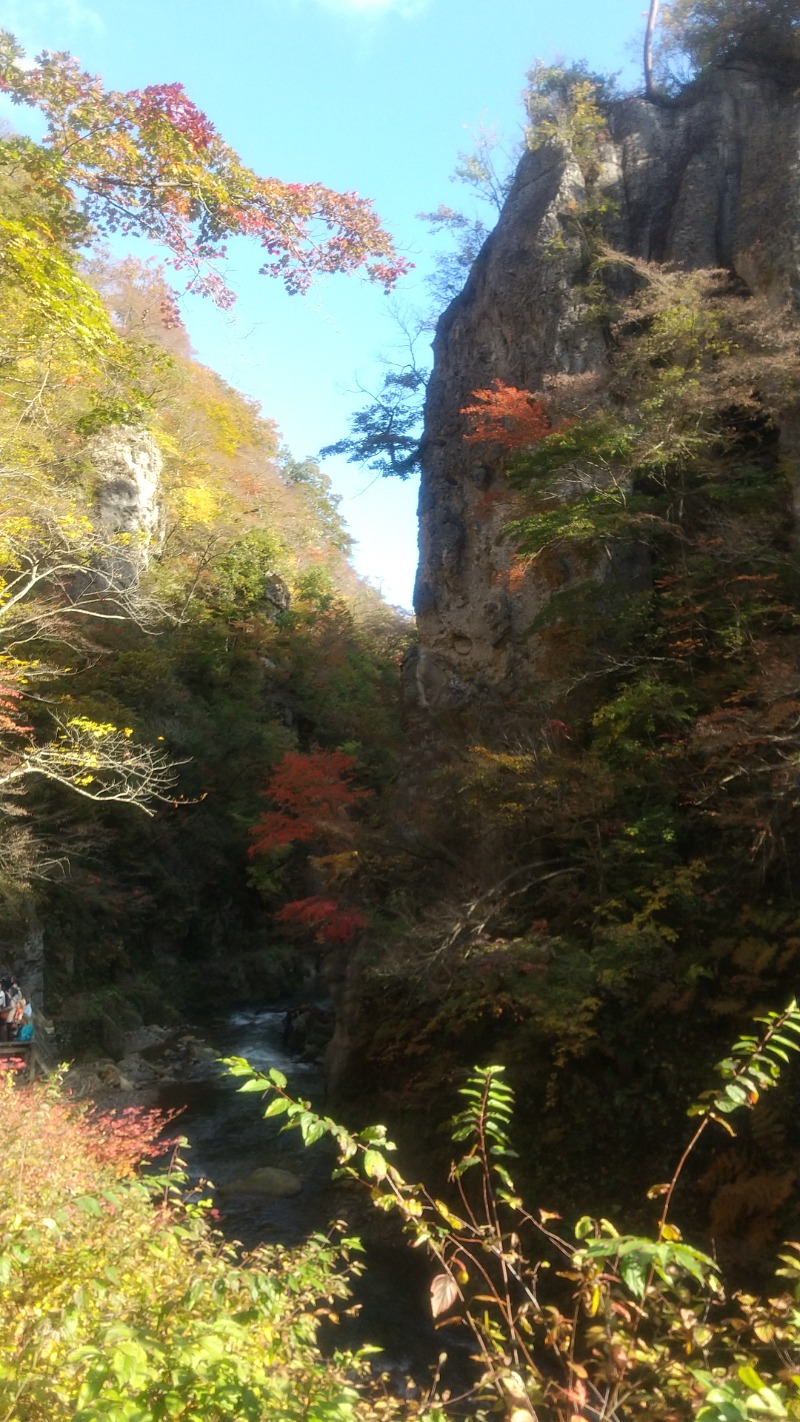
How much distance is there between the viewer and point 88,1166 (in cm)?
712

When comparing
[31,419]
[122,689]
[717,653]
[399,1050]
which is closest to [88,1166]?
[399,1050]

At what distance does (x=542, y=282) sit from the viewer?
16.4 m

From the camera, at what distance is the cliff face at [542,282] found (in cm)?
1532

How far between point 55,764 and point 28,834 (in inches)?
218

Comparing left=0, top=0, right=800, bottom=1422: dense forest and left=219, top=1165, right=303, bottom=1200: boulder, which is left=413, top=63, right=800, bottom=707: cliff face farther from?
left=219, top=1165, right=303, bottom=1200: boulder

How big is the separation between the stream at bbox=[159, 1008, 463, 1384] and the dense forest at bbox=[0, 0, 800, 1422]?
362mm

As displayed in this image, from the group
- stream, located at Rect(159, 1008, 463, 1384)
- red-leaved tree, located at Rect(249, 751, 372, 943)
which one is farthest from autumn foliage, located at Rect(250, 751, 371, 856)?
stream, located at Rect(159, 1008, 463, 1384)

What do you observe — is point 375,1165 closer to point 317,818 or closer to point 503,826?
point 503,826

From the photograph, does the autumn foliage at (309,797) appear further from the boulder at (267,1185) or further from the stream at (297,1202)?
the boulder at (267,1185)

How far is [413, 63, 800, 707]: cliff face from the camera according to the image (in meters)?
15.3

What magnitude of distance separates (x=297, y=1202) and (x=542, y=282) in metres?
15.6

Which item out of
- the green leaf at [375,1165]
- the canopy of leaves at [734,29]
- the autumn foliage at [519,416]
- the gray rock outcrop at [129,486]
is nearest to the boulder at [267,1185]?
the green leaf at [375,1165]

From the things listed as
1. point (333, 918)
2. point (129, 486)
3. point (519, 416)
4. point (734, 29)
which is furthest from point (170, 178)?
point (129, 486)

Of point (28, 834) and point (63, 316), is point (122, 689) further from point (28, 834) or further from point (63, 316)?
point (63, 316)
